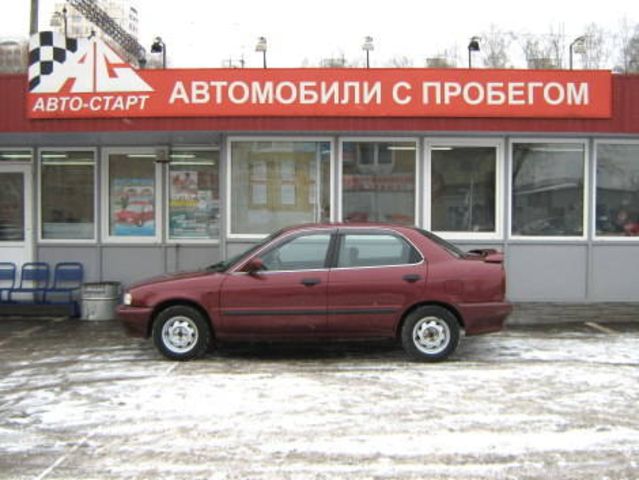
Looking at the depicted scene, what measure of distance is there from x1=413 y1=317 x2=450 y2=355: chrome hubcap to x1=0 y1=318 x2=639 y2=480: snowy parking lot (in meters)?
0.22

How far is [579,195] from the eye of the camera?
38.8 ft

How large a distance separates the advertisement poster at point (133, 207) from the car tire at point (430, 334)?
6028mm

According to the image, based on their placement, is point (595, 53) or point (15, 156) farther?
point (595, 53)

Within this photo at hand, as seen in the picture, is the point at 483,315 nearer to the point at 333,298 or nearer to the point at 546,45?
the point at 333,298

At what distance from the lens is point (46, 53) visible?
10.9 metres

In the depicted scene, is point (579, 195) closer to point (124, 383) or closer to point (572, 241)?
point (572, 241)

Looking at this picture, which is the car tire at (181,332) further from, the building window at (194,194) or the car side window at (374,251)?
the building window at (194,194)

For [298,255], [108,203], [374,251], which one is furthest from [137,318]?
[108,203]

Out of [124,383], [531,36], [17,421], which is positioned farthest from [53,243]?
[531,36]

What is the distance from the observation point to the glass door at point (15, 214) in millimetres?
12555

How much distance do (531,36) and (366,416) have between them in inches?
1401

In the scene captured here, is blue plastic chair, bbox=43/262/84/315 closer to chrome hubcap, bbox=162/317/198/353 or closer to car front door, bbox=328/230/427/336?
chrome hubcap, bbox=162/317/198/353

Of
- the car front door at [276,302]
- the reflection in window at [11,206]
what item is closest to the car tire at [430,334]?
the car front door at [276,302]

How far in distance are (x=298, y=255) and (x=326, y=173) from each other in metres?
3.69
